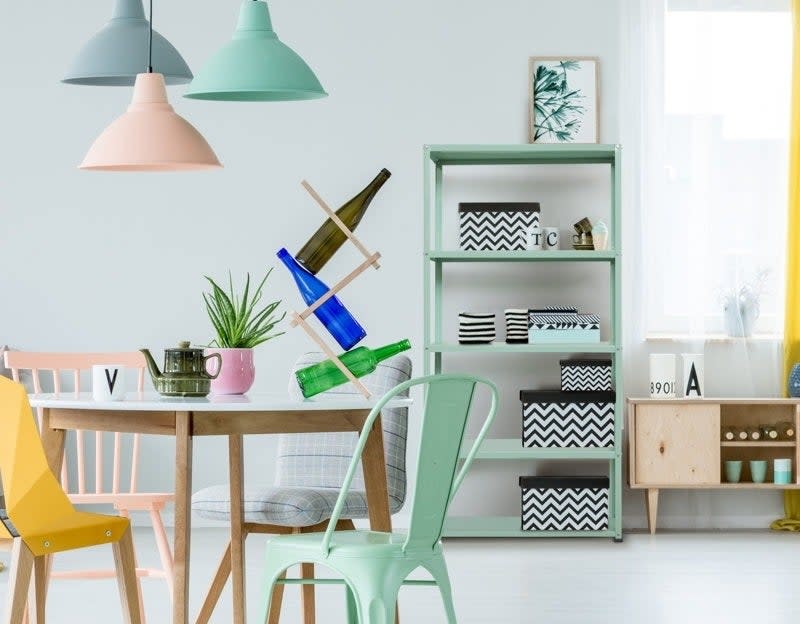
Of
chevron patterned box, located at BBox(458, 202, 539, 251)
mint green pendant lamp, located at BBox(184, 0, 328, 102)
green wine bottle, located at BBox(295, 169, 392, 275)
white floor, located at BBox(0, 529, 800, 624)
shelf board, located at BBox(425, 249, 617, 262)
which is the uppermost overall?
mint green pendant lamp, located at BBox(184, 0, 328, 102)

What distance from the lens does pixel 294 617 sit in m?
3.62

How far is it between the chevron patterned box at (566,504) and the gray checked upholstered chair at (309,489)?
1.69 meters

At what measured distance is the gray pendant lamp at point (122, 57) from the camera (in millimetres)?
3311

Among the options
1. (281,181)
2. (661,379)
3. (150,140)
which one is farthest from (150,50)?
(661,379)

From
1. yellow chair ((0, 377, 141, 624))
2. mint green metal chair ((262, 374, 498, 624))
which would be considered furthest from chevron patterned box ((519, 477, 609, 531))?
yellow chair ((0, 377, 141, 624))

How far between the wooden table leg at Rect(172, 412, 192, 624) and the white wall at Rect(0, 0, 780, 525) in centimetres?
282

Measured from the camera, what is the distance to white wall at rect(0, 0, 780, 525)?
213 inches

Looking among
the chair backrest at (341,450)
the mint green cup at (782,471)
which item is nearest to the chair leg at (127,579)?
the chair backrest at (341,450)

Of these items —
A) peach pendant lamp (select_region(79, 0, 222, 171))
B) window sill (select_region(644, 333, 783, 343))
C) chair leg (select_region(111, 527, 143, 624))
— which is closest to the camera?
chair leg (select_region(111, 527, 143, 624))

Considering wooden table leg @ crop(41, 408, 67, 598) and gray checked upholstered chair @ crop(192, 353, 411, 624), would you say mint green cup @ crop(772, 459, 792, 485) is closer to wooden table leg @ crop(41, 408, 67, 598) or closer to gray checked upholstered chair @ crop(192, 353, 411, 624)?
gray checked upholstered chair @ crop(192, 353, 411, 624)

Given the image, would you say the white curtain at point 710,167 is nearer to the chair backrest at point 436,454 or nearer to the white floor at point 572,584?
the white floor at point 572,584

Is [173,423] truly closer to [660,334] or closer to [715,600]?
[715,600]

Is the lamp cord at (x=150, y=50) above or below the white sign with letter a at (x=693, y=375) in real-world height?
above

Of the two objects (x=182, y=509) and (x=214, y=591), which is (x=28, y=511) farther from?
(x=214, y=591)
